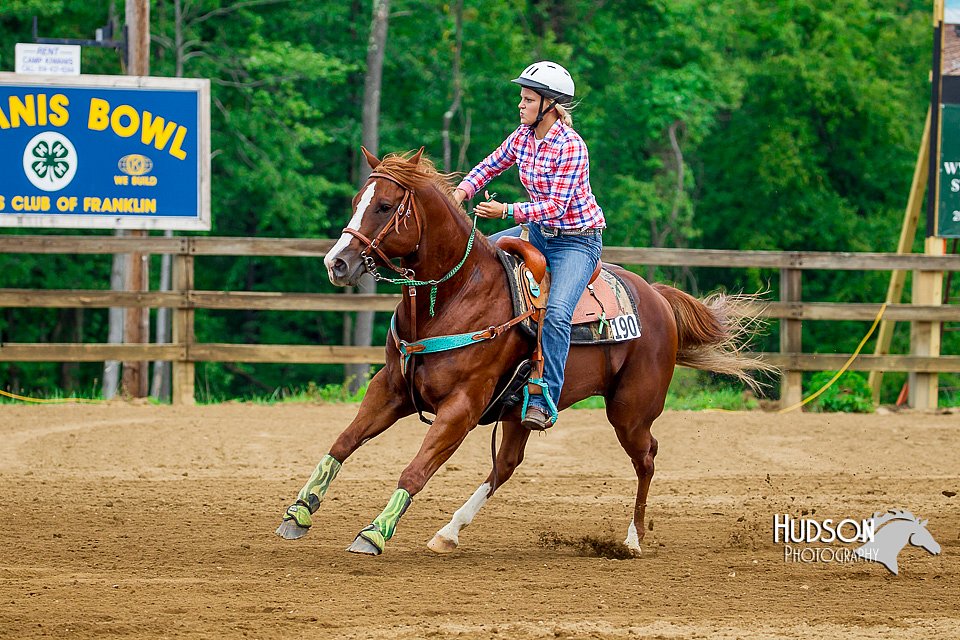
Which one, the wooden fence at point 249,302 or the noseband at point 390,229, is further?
the wooden fence at point 249,302

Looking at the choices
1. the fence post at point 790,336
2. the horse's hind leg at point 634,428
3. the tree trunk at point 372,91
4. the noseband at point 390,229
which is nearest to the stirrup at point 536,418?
the horse's hind leg at point 634,428

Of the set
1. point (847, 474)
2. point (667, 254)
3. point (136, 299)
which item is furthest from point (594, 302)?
point (136, 299)

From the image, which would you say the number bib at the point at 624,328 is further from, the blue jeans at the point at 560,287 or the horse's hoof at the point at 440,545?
the horse's hoof at the point at 440,545

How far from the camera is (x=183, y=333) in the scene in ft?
43.2

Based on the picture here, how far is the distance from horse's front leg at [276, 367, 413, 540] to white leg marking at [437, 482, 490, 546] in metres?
0.75

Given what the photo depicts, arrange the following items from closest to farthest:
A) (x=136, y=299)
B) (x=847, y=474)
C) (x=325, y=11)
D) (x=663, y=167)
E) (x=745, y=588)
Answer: (x=745, y=588)
(x=847, y=474)
(x=136, y=299)
(x=325, y=11)
(x=663, y=167)

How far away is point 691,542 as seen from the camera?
752 cm

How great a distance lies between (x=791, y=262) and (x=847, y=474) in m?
4.10

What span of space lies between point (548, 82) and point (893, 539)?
3.37 m

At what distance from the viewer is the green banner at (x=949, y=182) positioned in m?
14.1

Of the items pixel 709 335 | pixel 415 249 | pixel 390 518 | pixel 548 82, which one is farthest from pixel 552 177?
pixel 390 518

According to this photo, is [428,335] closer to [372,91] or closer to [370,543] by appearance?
[370,543]

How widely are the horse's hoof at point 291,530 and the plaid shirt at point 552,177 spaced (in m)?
2.06

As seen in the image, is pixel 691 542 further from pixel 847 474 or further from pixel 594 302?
pixel 847 474
